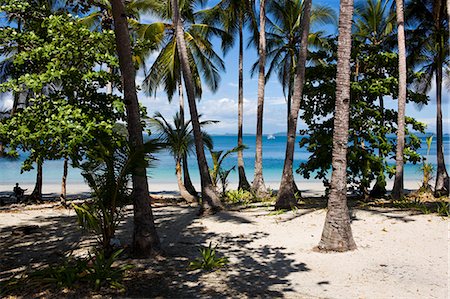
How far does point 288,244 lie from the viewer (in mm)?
7402

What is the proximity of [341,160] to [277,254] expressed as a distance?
2.06 metres

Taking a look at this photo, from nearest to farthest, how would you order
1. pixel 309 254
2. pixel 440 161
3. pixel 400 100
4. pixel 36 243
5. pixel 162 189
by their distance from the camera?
pixel 309 254 < pixel 36 243 < pixel 400 100 < pixel 440 161 < pixel 162 189

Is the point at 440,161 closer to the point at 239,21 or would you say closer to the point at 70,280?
the point at 239,21

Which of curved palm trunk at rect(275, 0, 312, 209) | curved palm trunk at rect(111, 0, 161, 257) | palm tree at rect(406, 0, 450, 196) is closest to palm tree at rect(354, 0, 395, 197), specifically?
palm tree at rect(406, 0, 450, 196)

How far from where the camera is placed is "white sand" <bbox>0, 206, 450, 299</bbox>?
16.3 ft

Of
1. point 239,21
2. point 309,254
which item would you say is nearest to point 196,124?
point 309,254

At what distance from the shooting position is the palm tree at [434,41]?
15.0 meters

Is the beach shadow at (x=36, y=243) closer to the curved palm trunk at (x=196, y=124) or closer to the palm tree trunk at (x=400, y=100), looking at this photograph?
the curved palm trunk at (x=196, y=124)

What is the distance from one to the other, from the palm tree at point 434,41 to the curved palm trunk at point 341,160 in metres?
9.89

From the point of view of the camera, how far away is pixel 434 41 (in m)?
15.5

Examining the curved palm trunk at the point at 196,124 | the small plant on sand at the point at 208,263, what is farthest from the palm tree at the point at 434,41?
the small plant on sand at the point at 208,263

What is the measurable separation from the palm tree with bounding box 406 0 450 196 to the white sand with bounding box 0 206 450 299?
696 cm

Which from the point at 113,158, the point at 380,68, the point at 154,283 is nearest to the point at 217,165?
the point at 380,68

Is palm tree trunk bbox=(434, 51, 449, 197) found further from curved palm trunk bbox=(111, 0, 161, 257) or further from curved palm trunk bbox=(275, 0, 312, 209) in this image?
curved palm trunk bbox=(111, 0, 161, 257)
